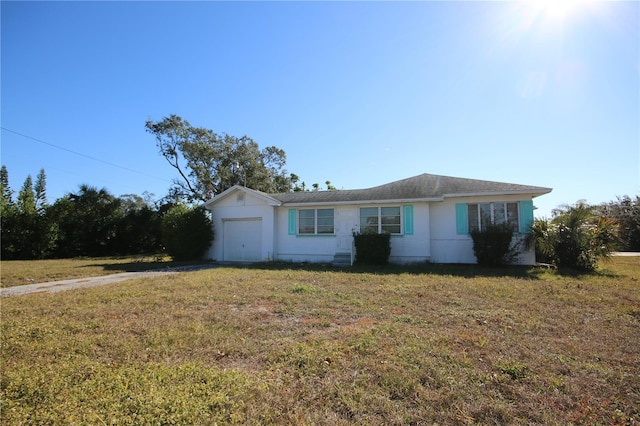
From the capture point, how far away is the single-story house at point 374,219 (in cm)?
1312

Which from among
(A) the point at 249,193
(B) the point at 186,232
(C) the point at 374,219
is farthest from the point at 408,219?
(B) the point at 186,232

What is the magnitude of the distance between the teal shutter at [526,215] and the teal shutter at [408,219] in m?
4.23

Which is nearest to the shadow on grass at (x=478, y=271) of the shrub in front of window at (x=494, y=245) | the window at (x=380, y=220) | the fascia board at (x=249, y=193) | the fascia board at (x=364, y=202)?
the shrub in front of window at (x=494, y=245)

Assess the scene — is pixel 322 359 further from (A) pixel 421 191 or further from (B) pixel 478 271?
(A) pixel 421 191

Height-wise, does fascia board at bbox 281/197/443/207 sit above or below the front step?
above

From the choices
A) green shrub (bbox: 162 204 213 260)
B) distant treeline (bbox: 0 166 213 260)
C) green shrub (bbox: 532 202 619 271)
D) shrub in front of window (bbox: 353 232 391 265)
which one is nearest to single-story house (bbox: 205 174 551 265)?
green shrub (bbox: 162 204 213 260)

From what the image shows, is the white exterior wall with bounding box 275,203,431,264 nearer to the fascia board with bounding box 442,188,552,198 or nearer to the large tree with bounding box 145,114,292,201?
the fascia board with bounding box 442,188,552,198

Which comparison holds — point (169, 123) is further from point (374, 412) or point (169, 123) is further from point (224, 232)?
point (374, 412)

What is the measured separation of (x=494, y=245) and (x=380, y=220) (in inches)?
183

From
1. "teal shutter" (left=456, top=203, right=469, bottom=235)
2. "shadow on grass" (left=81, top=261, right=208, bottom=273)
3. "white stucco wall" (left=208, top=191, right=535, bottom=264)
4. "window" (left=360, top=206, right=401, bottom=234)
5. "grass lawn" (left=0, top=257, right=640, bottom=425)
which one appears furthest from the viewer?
"window" (left=360, top=206, right=401, bottom=234)

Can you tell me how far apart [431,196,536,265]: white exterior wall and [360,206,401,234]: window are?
1574 millimetres

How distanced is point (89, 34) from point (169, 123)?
65.1 feet

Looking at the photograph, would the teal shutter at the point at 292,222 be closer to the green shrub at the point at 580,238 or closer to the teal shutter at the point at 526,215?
the teal shutter at the point at 526,215

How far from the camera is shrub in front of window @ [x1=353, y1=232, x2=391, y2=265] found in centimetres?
1324
